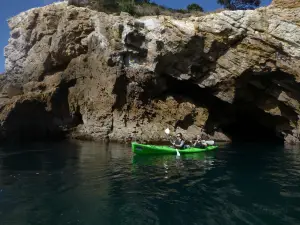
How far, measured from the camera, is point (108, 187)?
13914 mm

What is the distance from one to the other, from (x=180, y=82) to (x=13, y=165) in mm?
18756

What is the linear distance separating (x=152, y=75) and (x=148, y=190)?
19391 mm

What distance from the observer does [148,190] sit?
529 inches

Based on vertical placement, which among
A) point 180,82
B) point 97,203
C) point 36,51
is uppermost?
point 36,51

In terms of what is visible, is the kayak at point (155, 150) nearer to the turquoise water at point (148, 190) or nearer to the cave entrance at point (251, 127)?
the turquoise water at point (148, 190)

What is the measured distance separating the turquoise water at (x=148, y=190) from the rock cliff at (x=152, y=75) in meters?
9.38

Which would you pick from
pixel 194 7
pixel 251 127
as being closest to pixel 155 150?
pixel 251 127

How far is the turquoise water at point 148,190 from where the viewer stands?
406 inches

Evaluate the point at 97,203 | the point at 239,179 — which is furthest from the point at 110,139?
the point at 97,203

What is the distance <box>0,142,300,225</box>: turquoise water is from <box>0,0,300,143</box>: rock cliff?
938cm

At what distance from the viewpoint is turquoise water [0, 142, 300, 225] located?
10312mm

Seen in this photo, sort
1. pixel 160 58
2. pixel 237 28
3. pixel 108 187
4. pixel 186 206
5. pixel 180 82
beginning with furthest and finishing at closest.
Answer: pixel 180 82 → pixel 160 58 → pixel 237 28 → pixel 108 187 → pixel 186 206

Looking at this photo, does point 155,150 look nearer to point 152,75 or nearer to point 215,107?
point 152,75

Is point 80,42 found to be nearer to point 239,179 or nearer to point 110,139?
point 110,139
